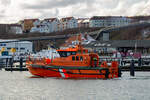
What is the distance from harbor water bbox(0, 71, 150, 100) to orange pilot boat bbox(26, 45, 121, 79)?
3.22 feet

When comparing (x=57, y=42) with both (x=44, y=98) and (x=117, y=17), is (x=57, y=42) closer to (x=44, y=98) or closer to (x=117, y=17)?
(x=117, y=17)

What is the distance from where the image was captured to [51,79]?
1630 inches

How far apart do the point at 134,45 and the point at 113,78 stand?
5409 centimetres

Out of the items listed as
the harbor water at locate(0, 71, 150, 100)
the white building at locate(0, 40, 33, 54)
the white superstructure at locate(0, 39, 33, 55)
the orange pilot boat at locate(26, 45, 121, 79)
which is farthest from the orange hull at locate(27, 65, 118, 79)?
the white building at locate(0, 40, 33, 54)

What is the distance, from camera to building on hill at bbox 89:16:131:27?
192 meters

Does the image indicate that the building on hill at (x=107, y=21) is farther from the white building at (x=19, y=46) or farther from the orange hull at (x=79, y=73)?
the orange hull at (x=79, y=73)

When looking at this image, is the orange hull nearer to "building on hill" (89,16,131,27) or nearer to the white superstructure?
the white superstructure

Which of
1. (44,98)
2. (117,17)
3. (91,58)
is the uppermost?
(117,17)

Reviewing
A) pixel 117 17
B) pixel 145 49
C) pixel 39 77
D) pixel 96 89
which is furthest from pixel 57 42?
pixel 96 89

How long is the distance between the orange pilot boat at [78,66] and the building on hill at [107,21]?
5936 inches

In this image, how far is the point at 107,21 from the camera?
19412 centimetres

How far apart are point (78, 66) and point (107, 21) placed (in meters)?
155

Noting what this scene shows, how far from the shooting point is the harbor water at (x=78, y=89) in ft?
95.9

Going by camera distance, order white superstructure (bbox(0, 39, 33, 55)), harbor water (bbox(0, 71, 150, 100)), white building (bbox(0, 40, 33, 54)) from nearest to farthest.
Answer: harbor water (bbox(0, 71, 150, 100))
white superstructure (bbox(0, 39, 33, 55))
white building (bbox(0, 40, 33, 54))
